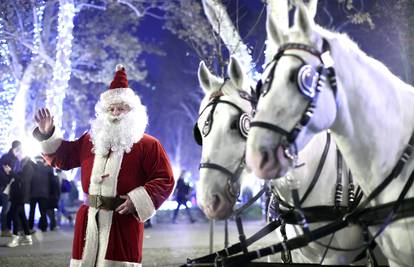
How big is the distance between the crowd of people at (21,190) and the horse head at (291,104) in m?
10.7

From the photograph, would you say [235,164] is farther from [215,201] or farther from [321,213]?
[321,213]

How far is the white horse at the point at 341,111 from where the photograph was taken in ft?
9.11

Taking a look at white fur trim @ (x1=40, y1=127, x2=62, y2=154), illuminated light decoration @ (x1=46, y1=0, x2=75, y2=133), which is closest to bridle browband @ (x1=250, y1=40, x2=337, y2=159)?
white fur trim @ (x1=40, y1=127, x2=62, y2=154)

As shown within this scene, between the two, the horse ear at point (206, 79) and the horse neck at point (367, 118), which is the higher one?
the horse ear at point (206, 79)

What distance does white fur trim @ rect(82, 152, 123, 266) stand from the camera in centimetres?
467

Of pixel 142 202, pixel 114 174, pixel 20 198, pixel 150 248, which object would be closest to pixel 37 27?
pixel 20 198

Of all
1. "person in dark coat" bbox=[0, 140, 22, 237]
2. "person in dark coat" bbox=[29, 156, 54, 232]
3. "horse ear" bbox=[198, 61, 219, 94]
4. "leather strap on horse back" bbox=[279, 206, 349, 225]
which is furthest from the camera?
"person in dark coat" bbox=[29, 156, 54, 232]

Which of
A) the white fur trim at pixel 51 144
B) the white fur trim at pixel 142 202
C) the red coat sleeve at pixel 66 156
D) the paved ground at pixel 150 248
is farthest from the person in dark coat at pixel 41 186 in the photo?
the white fur trim at pixel 142 202

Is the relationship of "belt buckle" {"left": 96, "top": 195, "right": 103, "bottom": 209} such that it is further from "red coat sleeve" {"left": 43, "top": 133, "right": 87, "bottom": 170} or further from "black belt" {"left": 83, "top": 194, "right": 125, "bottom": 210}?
"red coat sleeve" {"left": 43, "top": 133, "right": 87, "bottom": 170}

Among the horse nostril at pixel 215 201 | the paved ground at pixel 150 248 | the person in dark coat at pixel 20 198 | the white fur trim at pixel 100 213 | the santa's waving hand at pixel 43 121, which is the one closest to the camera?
the horse nostril at pixel 215 201

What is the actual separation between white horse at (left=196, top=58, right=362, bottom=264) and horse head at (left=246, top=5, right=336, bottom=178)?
0.89m

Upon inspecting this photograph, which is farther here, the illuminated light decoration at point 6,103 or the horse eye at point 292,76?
the illuminated light decoration at point 6,103

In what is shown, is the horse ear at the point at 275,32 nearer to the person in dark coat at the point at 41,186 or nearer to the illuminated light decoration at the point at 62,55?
the person in dark coat at the point at 41,186

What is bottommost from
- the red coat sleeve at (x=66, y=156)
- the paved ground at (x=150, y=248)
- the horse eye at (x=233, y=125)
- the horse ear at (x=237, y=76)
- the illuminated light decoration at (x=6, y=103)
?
the paved ground at (x=150, y=248)
